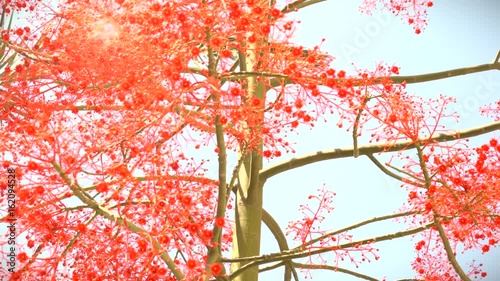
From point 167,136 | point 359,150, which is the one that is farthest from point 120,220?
point 359,150

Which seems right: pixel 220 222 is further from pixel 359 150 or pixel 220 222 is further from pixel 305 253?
pixel 359 150

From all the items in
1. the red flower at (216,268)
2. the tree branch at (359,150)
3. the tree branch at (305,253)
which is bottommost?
the red flower at (216,268)

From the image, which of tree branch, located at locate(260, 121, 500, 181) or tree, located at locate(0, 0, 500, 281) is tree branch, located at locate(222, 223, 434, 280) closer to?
tree, located at locate(0, 0, 500, 281)

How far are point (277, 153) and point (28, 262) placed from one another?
0.95 m

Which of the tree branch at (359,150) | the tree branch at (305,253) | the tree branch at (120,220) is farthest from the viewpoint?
the tree branch at (359,150)

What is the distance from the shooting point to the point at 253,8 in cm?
196

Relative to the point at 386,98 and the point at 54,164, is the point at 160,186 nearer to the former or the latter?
the point at 54,164

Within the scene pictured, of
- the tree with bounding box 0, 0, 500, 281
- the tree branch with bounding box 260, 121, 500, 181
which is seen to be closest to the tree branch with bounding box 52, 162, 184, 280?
the tree with bounding box 0, 0, 500, 281

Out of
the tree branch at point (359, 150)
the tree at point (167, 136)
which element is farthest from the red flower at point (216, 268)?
the tree branch at point (359, 150)

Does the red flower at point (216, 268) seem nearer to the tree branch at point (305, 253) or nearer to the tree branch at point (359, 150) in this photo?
the tree branch at point (305, 253)

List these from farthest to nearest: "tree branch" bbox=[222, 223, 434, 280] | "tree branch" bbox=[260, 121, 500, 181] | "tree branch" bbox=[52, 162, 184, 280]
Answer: "tree branch" bbox=[260, 121, 500, 181] → "tree branch" bbox=[222, 223, 434, 280] → "tree branch" bbox=[52, 162, 184, 280]

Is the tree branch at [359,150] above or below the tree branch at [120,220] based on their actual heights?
above

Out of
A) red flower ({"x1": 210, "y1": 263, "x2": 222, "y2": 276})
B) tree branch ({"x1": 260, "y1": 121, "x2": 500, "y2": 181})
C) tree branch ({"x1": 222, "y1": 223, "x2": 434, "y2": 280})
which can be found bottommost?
red flower ({"x1": 210, "y1": 263, "x2": 222, "y2": 276})

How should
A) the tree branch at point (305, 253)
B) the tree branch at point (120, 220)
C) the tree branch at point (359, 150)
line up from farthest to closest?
the tree branch at point (359, 150), the tree branch at point (305, 253), the tree branch at point (120, 220)
